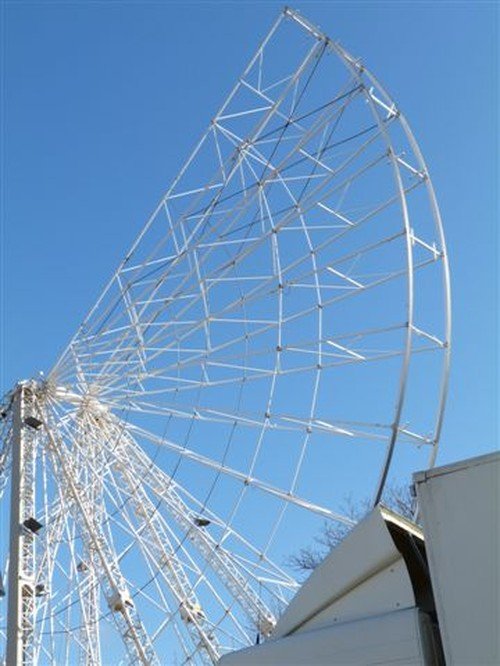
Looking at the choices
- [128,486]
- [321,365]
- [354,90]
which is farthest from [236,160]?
[128,486]

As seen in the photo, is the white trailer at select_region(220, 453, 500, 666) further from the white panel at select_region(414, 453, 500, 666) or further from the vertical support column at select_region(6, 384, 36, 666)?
the vertical support column at select_region(6, 384, 36, 666)

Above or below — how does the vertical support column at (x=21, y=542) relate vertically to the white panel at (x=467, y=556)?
above

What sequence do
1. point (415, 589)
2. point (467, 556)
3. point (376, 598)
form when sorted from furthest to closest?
point (376, 598) < point (415, 589) < point (467, 556)

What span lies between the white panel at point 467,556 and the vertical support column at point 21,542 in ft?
69.6

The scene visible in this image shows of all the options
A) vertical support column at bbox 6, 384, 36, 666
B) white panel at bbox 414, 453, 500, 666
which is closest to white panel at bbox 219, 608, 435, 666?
white panel at bbox 414, 453, 500, 666

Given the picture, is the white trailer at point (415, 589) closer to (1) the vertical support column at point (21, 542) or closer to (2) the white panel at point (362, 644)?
(2) the white panel at point (362, 644)

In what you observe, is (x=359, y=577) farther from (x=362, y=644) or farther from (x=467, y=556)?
(x=467, y=556)

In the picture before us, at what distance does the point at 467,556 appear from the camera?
5207 mm

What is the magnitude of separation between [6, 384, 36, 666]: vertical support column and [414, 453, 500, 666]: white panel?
21209mm

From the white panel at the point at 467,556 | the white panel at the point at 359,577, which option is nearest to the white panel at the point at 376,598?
the white panel at the point at 359,577

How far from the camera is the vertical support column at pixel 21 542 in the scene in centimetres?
2420

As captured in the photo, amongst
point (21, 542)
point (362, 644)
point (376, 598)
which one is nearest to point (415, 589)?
point (376, 598)

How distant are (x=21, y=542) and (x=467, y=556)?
22.0 m

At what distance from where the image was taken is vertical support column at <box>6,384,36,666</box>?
24.2 metres
